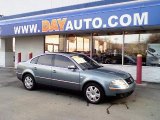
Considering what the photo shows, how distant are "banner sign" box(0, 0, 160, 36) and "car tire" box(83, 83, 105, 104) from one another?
3855 millimetres

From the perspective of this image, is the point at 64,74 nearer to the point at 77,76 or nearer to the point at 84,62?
the point at 77,76

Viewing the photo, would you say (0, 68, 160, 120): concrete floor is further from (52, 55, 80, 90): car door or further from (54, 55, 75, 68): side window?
(54, 55, 75, 68): side window

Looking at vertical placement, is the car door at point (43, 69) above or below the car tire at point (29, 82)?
above

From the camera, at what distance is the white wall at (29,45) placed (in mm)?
16016

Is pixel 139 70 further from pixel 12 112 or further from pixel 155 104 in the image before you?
pixel 12 112

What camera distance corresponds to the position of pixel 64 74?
329 inches

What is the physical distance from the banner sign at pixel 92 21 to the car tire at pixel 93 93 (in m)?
3.86

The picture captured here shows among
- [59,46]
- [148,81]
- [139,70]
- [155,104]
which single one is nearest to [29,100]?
[155,104]

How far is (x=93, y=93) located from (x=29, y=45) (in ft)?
33.1

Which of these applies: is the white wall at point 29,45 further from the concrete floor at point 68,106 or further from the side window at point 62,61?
the side window at point 62,61

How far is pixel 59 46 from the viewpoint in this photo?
15.2 metres

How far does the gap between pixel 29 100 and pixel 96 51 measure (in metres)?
6.54

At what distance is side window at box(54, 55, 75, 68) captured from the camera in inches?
335

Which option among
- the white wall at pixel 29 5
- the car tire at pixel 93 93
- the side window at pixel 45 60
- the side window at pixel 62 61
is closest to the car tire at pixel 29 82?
the side window at pixel 45 60
